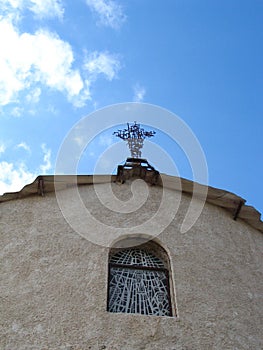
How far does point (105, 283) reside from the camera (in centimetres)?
670

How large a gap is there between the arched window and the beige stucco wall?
246 millimetres

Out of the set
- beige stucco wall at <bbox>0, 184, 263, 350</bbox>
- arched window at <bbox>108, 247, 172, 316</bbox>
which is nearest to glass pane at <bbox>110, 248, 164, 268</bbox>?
arched window at <bbox>108, 247, 172, 316</bbox>

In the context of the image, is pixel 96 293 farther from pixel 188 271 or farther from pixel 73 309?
pixel 188 271

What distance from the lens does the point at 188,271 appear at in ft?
23.7

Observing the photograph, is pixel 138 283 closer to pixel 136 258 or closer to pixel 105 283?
pixel 136 258

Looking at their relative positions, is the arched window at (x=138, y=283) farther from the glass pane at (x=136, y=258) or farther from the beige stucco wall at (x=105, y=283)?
the beige stucco wall at (x=105, y=283)

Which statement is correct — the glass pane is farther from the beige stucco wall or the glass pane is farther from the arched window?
the beige stucco wall

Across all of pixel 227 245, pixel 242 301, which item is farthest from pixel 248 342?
pixel 227 245

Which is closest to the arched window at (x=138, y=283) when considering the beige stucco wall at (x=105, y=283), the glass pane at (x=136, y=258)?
the glass pane at (x=136, y=258)

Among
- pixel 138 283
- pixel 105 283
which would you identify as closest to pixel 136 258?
pixel 138 283

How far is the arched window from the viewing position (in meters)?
6.77

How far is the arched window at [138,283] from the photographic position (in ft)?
22.2

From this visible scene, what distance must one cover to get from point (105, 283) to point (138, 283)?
0.69 metres

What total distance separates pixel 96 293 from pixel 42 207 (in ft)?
7.48
